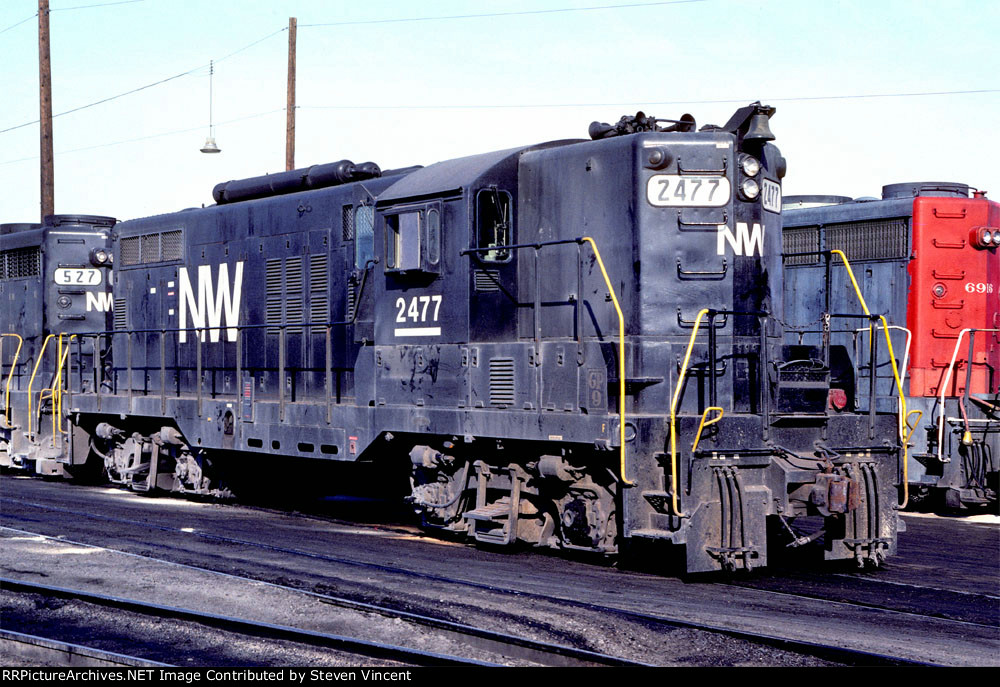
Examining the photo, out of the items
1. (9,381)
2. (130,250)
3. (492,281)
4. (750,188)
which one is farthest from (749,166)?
(9,381)

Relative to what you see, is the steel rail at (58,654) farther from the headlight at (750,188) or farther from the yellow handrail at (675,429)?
the headlight at (750,188)

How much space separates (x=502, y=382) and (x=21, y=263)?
37.4 ft

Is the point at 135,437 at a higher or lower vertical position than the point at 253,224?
lower

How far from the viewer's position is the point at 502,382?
9.39 meters

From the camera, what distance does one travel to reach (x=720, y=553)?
8180 mm

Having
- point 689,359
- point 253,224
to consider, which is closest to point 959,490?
point 689,359

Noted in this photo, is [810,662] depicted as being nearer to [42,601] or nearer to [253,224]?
[42,601]

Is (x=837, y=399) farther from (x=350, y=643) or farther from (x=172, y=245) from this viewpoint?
(x=172, y=245)

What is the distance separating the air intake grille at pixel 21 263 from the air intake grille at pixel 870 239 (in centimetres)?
1138

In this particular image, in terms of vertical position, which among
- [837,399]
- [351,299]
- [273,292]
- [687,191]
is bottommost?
[837,399]

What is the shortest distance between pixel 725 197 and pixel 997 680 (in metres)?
4.46

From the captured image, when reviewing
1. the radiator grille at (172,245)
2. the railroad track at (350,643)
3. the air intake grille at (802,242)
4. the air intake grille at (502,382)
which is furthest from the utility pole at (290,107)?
the railroad track at (350,643)

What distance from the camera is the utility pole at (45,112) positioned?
22.1 m

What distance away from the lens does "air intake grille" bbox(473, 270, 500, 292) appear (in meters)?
Answer: 9.70
